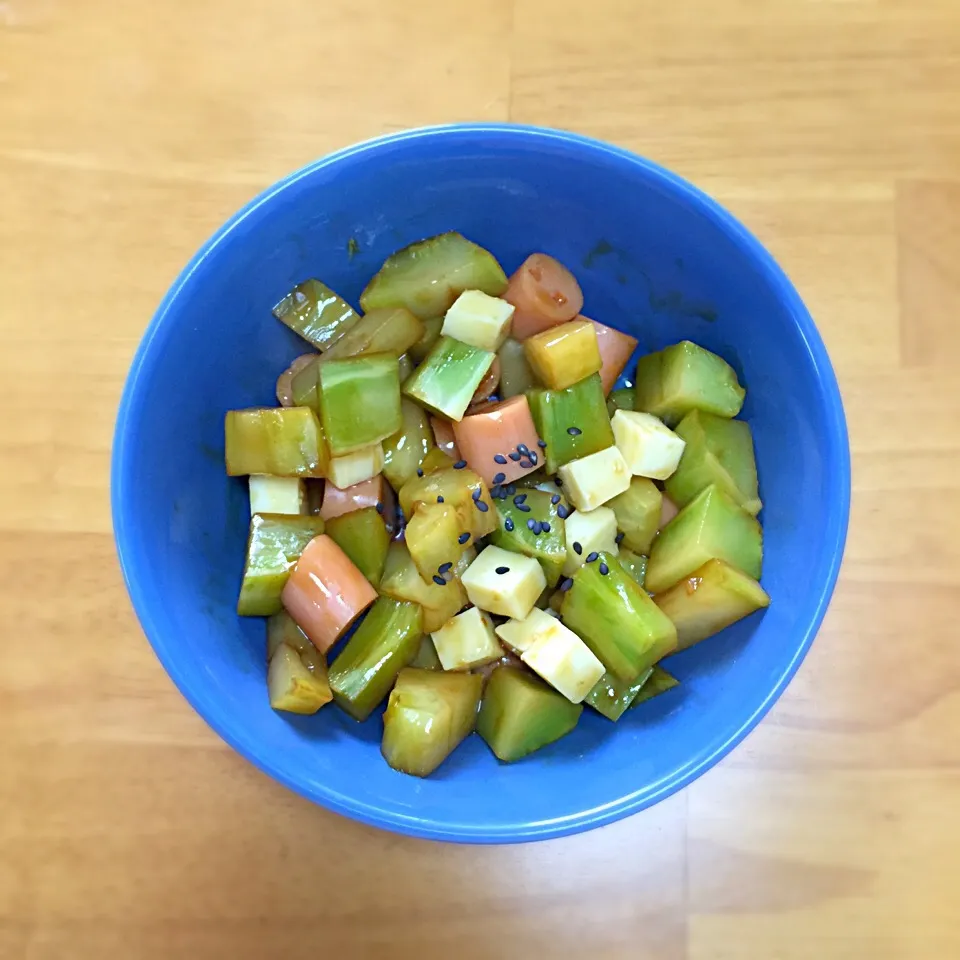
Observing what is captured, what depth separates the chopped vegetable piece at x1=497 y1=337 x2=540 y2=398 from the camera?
102cm

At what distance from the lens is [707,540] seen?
2.99 feet

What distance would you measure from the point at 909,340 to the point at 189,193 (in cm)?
95

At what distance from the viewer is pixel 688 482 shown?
968 mm

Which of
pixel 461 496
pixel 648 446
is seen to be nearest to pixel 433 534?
pixel 461 496

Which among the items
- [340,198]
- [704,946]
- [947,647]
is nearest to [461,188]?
[340,198]

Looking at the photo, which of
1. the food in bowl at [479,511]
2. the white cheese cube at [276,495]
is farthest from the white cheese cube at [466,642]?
the white cheese cube at [276,495]

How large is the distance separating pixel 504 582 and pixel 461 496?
0.10 m

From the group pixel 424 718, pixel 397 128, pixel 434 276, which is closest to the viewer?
pixel 424 718

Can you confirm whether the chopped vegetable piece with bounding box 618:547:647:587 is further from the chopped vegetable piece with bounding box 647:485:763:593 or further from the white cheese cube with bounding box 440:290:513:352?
the white cheese cube with bounding box 440:290:513:352

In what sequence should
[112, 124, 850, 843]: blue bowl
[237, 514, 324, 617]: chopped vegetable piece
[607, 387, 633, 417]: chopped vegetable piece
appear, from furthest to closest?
[607, 387, 633, 417]: chopped vegetable piece
[237, 514, 324, 617]: chopped vegetable piece
[112, 124, 850, 843]: blue bowl

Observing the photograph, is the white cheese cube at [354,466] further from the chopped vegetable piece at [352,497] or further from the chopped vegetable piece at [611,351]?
the chopped vegetable piece at [611,351]

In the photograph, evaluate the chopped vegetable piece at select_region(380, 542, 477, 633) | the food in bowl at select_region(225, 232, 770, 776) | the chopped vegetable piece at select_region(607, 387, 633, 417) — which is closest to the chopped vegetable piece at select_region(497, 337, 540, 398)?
the food in bowl at select_region(225, 232, 770, 776)

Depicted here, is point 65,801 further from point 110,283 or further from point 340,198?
point 340,198

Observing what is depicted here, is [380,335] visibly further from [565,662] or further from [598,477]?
[565,662]
